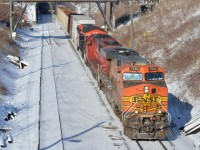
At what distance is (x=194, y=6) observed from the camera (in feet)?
161

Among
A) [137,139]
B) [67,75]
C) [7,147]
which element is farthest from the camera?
[67,75]

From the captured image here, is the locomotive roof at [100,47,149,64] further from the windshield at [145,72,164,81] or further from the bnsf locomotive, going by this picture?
the windshield at [145,72,164,81]

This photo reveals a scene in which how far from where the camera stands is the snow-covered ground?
2047cm

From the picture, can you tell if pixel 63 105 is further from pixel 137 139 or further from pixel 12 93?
pixel 137 139

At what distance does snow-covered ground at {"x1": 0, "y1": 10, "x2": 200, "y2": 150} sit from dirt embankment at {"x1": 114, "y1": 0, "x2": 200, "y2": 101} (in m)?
2.64

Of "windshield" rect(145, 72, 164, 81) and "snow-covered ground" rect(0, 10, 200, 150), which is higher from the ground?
"windshield" rect(145, 72, 164, 81)

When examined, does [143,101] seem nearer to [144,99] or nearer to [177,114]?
[144,99]

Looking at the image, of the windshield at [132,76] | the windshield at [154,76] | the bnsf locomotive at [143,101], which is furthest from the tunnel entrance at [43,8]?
the windshield at [154,76]

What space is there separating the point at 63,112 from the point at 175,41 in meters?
17.6

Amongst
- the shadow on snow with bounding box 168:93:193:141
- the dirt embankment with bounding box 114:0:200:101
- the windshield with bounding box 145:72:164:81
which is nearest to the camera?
the windshield with bounding box 145:72:164:81

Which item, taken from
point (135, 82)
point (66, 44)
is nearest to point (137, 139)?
point (135, 82)

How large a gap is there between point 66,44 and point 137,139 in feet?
120

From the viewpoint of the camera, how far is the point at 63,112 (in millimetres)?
25469

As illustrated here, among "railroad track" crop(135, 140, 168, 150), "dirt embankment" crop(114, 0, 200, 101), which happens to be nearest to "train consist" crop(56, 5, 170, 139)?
A: "railroad track" crop(135, 140, 168, 150)
